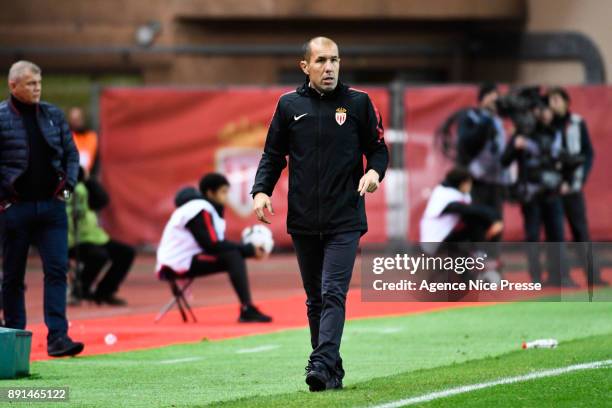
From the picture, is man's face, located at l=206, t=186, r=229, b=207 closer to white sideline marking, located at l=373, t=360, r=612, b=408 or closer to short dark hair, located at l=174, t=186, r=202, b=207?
short dark hair, located at l=174, t=186, r=202, b=207

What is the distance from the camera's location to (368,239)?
21109 mm

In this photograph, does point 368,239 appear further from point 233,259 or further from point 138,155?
point 233,259

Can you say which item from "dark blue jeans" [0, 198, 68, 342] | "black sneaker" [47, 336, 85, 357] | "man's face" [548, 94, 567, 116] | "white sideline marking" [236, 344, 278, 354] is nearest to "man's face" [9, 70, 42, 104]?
"dark blue jeans" [0, 198, 68, 342]

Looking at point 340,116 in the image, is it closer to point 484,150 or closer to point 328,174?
point 328,174

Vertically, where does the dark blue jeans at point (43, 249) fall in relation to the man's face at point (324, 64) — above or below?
below

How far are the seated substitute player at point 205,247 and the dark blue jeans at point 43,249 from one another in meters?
2.85

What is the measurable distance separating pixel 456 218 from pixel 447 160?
4912 mm

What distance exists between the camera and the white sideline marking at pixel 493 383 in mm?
8016

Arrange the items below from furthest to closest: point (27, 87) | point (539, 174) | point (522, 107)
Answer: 1. point (522, 107)
2. point (539, 174)
3. point (27, 87)

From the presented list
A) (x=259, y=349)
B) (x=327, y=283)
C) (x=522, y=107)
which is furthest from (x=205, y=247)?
(x=522, y=107)

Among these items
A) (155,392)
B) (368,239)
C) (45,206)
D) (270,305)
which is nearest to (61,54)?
(368,239)

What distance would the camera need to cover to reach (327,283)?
8.53 meters

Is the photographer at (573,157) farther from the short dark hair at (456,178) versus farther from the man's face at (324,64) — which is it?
the man's face at (324,64)

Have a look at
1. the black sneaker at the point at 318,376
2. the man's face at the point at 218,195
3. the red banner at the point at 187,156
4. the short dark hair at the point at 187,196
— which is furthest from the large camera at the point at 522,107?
the black sneaker at the point at 318,376
